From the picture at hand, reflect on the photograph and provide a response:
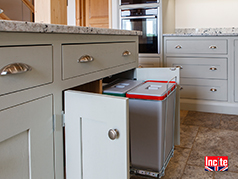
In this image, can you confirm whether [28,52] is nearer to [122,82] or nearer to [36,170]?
[36,170]

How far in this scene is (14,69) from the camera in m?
0.78

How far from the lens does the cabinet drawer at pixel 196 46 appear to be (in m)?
2.92

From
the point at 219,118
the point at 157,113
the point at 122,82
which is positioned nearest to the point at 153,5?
the point at 219,118

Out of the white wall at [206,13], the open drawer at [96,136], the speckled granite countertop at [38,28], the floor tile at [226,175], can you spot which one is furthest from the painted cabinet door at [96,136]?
the white wall at [206,13]

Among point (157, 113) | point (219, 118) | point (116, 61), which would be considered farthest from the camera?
point (219, 118)

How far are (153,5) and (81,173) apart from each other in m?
2.67

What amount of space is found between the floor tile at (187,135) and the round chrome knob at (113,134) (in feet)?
4.28

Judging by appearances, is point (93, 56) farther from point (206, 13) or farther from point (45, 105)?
point (206, 13)

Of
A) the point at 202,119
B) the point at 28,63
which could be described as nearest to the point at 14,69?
the point at 28,63

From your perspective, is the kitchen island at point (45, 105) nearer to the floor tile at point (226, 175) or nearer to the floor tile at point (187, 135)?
the floor tile at point (226, 175)

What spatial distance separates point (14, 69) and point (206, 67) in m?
2.62

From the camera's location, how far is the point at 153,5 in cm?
321

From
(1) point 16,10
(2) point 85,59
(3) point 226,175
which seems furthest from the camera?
(3) point 226,175

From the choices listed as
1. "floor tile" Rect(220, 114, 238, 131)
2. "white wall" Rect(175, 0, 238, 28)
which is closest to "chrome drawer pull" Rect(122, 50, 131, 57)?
"floor tile" Rect(220, 114, 238, 131)
